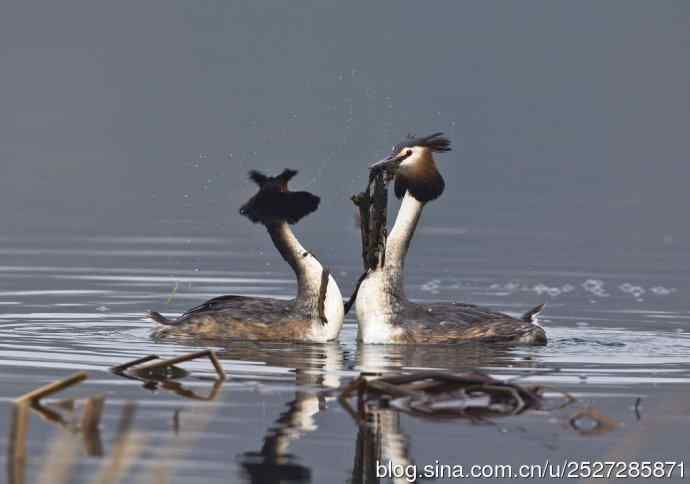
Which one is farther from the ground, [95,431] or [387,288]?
[387,288]

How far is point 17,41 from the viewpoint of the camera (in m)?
123

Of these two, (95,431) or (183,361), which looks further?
(183,361)

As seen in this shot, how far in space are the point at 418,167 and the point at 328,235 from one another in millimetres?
12990

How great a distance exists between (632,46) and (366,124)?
50.8 meters

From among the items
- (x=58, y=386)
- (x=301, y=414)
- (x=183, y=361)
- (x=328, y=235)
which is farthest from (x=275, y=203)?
(x=328, y=235)

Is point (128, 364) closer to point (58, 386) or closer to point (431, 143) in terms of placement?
point (58, 386)

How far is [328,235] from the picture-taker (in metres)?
30.4

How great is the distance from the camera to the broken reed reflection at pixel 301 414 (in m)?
10.8

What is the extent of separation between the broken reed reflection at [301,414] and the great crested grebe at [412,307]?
248 centimetres

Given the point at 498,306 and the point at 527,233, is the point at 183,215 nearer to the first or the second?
the point at 527,233

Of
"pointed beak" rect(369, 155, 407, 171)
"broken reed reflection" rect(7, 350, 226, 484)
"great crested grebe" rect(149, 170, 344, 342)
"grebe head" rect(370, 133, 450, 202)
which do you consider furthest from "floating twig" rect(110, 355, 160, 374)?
"grebe head" rect(370, 133, 450, 202)

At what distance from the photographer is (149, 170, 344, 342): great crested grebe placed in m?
16.7

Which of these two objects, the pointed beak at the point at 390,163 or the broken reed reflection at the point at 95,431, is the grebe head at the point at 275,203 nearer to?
the pointed beak at the point at 390,163

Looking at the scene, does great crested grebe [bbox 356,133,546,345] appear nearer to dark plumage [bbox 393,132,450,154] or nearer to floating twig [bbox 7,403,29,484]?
dark plumage [bbox 393,132,450,154]
